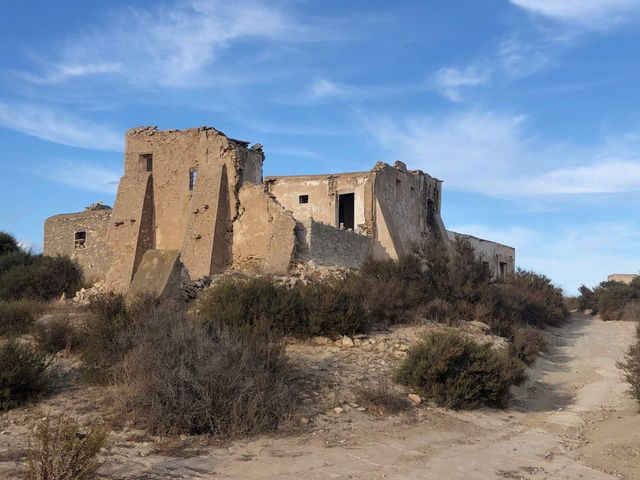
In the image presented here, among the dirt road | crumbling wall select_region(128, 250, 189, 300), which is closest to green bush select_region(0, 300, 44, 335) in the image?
crumbling wall select_region(128, 250, 189, 300)

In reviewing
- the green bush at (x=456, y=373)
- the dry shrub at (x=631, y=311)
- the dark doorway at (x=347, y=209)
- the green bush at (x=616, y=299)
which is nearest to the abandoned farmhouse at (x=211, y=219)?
the dark doorway at (x=347, y=209)

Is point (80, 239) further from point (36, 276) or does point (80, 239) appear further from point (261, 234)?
point (261, 234)

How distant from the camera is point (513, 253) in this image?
40781 millimetres

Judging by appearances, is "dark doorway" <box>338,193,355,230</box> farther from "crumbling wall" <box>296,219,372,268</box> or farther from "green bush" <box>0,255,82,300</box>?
"green bush" <box>0,255,82,300</box>

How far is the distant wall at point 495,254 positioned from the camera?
35219 mm

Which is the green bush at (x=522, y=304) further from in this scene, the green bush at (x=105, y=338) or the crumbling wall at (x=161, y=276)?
the green bush at (x=105, y=338)

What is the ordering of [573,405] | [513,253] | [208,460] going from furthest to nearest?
1. [513,253]
2. [573,405]
3. [208,460]

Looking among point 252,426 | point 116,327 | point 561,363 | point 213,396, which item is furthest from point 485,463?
point 561,363

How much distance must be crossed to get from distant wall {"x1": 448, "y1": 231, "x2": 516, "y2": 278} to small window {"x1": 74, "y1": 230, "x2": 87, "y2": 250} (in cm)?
1840

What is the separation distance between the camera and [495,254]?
3791cm

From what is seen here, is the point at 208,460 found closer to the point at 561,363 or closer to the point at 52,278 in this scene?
the point at 561,363

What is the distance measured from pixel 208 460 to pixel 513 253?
36.9 meters

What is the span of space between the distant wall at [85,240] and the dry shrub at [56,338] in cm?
1161

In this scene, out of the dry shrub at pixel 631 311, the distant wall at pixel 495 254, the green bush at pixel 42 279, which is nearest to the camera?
the green bush at pixel 42 279
